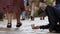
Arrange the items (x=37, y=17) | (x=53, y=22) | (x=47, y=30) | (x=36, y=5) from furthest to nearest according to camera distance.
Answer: (x=37, y=17), (x=36, y=5), (x=47, y=30), (x=53, y=22)

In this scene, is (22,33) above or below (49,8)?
below

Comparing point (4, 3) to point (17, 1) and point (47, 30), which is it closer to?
point (17, 1)

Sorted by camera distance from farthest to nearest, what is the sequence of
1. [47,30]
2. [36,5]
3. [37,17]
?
[37,17], [36,5], [47,30]

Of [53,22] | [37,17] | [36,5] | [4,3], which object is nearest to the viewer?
[53,22]

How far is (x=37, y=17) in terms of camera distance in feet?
14.5

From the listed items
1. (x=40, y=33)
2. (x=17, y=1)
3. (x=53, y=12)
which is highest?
(x=17, y=1)

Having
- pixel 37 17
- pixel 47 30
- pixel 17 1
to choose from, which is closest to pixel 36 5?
pixel 37 17

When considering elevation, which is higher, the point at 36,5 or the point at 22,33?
the point at 36,5

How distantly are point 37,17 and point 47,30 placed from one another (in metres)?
1.97

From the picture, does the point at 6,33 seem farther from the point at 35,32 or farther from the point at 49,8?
the point at 49,8

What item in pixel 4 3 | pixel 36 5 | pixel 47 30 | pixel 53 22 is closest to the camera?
pixel 53 22

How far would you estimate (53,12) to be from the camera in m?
2.25

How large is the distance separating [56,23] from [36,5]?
1.82 meters

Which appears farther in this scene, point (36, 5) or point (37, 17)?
point (37, 17)
